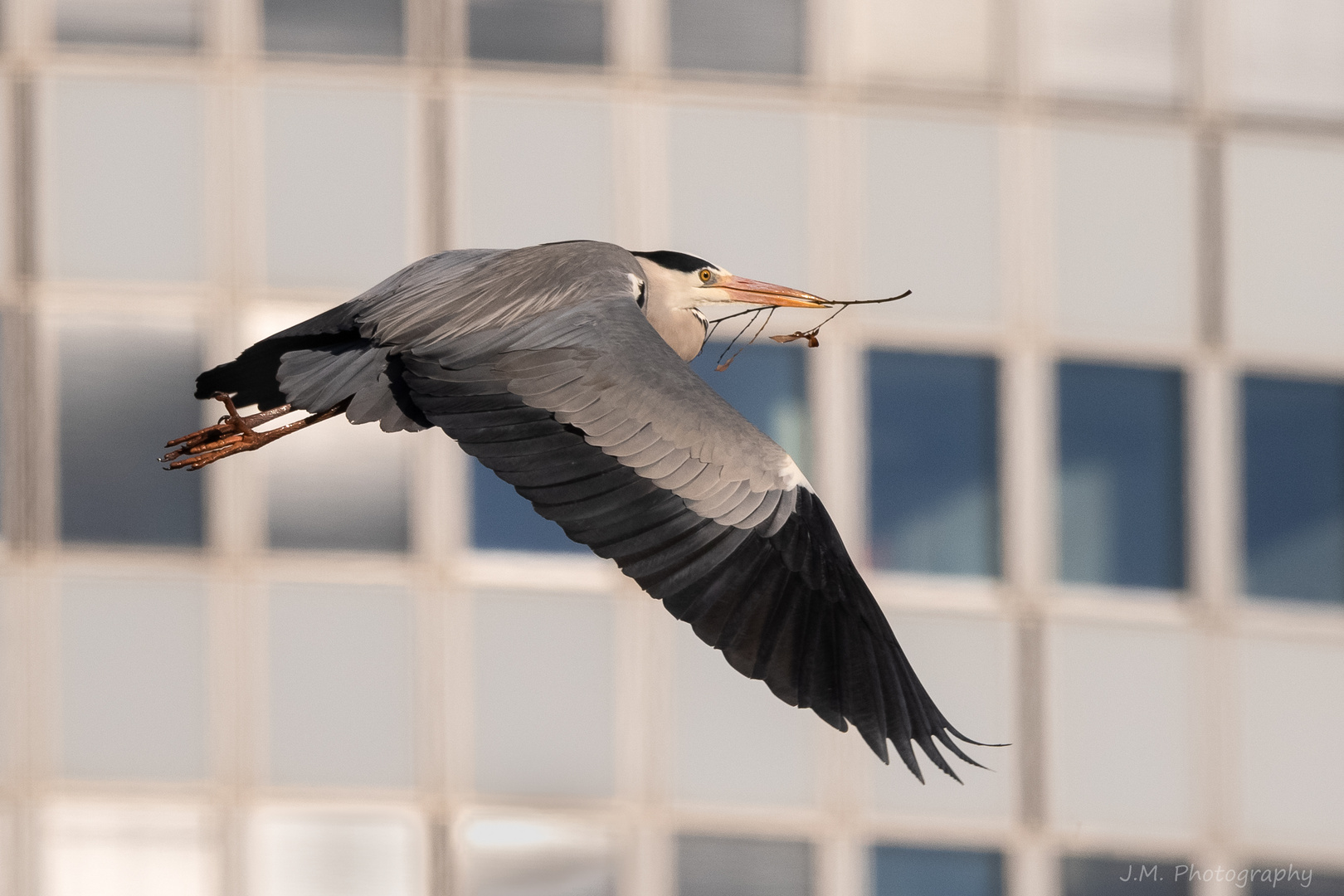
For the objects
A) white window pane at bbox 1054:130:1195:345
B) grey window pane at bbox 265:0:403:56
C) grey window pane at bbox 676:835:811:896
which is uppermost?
grey window pane at bbox 265:0:403:56

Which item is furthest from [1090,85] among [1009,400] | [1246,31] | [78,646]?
[78,646]

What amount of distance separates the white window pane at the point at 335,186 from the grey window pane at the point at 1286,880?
26.9 ft

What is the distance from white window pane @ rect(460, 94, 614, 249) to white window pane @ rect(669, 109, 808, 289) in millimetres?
619

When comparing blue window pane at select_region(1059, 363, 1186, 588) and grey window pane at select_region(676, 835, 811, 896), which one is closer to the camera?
Answer: grey window pane at select_region(676, 835, 811, 896)

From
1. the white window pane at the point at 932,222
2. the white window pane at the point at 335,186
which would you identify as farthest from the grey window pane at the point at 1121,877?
the white window pane at the point at 335,186

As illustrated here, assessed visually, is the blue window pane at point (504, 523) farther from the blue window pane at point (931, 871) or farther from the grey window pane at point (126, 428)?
the blue window pane at point (931, 871)

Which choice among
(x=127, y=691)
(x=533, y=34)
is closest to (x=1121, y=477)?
(x=533, y=34)

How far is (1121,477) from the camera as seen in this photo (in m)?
17.5

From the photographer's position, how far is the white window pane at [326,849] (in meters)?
15.6

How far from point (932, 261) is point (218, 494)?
5900 millimetres

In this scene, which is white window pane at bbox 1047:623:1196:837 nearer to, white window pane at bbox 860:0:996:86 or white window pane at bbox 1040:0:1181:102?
white window pane at bbox 1040:0:1181:102

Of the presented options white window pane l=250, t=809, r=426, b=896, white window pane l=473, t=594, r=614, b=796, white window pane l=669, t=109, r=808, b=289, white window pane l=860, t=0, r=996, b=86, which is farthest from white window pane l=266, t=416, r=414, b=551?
white window pane l=860, t=0, r=996, b=86

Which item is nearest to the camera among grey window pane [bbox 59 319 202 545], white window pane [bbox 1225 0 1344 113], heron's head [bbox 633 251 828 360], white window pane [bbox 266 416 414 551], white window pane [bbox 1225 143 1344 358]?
heron's head [bbox 633 251 828 360]

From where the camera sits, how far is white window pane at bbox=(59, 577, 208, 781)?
15484 millimetres
